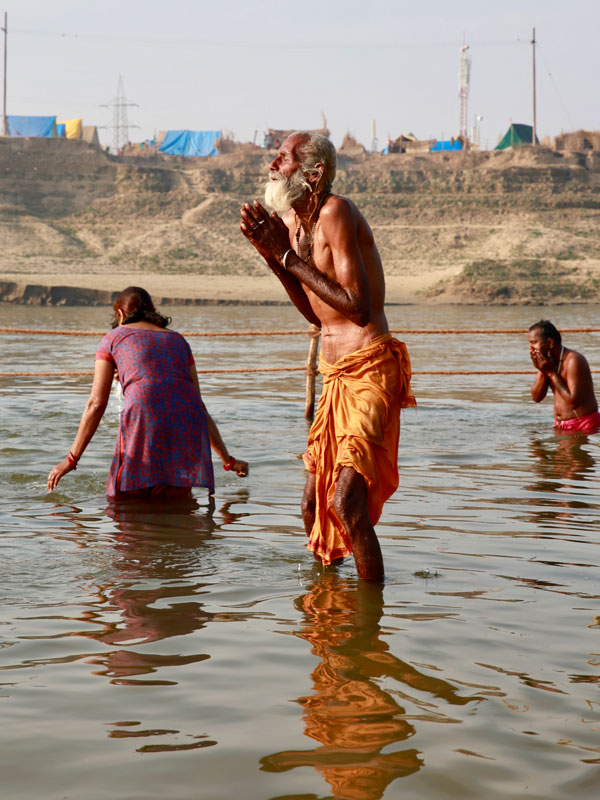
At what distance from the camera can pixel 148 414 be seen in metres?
→ 4.78

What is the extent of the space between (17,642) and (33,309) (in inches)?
1004

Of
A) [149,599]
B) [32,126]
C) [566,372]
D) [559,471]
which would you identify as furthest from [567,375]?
[32,126]

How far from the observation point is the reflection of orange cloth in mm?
3447

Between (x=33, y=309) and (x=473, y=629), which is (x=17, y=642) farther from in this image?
(x=33, y=309)

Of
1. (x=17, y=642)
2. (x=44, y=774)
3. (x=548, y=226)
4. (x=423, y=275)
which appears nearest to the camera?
(x=44, y=774)

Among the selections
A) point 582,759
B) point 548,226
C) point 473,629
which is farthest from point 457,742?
point 548,226

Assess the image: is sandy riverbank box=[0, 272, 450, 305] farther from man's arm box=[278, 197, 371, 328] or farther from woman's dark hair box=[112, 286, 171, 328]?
man's arm box=[278, 197, 371, 328]

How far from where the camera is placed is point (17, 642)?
2.93 metres

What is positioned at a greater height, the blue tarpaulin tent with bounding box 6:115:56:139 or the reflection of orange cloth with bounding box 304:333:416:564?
the blue tarpaulin tent with bounding box 6:115:56:139

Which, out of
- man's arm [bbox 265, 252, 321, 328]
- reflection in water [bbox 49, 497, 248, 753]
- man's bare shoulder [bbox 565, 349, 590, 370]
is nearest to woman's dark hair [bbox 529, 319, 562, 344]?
man's bare shoulder [bbox 565, 349, 590, 370]

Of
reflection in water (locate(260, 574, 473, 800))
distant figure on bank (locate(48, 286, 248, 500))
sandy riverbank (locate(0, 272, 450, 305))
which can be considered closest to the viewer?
reflection in water (locate(260, 574, 473, 800))

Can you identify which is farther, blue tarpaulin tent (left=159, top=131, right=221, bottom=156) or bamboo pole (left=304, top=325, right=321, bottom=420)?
blue tarpaulin tent (left=159, top=131, right=221, bottom=156)

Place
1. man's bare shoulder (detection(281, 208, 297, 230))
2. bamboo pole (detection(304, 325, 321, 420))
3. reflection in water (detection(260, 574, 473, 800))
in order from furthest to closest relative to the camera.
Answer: bamboo pole (detection(304, 325, 321, 420)) < man's bare shoulder (detection(281, 208, 297, 230)) < reflection in water (detection(260, 574, 473, 800))

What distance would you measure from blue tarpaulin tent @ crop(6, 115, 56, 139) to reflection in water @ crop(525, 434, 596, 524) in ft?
151
